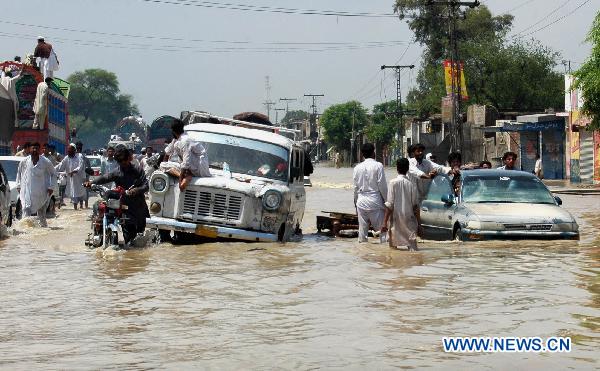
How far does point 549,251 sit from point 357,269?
10.5ft

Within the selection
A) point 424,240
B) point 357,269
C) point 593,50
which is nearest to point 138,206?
point 357,269

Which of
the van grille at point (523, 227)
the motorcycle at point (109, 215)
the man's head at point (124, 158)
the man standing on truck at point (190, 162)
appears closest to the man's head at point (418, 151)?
the van grille at point (523, 227)

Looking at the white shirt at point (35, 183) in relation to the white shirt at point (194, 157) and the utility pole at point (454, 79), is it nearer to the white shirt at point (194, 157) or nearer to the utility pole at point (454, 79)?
the white shirt at point (194, 157)

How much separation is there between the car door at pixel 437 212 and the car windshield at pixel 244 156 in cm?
250

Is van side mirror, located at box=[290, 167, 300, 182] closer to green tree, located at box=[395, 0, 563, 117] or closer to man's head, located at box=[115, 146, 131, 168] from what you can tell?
man's head, located at box=[115, 146, 131, 168]

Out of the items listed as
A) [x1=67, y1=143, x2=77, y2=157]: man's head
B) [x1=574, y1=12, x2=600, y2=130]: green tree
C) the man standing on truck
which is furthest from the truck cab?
[x1=574, y1=12, x2=600, y2=130]: green tree

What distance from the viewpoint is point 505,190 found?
17.6m

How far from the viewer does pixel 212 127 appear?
59.4 ft

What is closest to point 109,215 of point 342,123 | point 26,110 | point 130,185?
point 130,185

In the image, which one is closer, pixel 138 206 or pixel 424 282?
pixel 424 282

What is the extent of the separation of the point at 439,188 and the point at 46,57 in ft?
62.2

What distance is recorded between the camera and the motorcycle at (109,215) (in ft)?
52.5

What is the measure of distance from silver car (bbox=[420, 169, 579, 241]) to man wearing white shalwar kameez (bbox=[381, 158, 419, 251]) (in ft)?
4.32

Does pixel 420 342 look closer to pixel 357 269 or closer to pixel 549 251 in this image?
pixel 357 269
